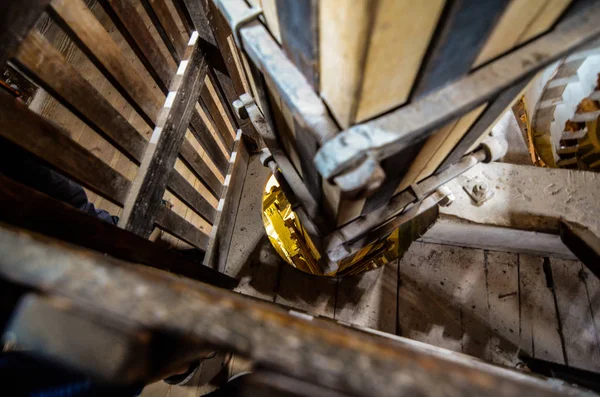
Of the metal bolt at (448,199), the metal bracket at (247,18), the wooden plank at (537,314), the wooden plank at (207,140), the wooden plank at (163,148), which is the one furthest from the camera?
the wooden plank at (207,140)

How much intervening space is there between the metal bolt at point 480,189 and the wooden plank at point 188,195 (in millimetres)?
2753

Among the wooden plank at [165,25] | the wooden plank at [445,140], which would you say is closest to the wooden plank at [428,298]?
the wooden plank at [445,140]

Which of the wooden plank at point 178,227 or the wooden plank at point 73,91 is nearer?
the wooden plank at point 73,91

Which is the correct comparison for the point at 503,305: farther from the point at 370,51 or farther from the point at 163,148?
the point at 163,148

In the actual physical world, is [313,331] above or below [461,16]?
below

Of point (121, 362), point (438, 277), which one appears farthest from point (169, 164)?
point (438, 277)

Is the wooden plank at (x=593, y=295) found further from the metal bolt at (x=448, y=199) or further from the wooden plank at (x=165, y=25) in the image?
the wooden plank at (x=165, y=25)

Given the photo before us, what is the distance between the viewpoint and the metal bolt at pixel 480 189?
2.72 metres

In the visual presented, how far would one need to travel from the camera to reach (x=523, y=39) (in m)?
0.86

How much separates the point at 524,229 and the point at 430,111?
8.20ft

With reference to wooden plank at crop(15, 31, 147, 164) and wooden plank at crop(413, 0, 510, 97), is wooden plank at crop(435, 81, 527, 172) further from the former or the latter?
wooden plank at crop(15, 31, 147, 164)

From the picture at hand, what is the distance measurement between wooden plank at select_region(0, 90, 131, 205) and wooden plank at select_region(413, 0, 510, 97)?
182 cm

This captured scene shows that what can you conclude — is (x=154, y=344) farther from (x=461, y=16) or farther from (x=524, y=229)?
(x=524, y=229)

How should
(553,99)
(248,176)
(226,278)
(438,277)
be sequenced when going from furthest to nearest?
(553,99), (248,176), (438,277), (226,278)
